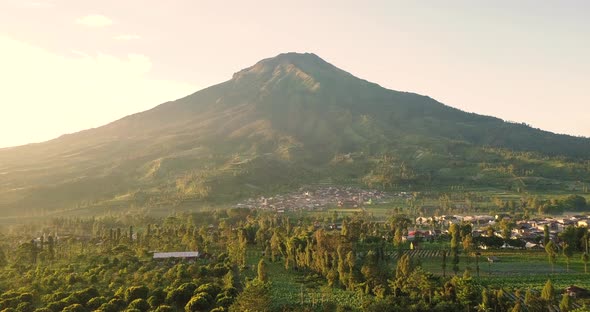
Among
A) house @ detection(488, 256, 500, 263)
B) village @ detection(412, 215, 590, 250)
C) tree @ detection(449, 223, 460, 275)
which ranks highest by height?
tree @ detection(449, 223, 460, 275)

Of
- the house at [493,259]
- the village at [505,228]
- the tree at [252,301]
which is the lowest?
the village at [505,228]

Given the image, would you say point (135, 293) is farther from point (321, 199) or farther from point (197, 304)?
point (321, 199)

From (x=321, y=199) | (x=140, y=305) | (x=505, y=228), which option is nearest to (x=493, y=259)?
(x=505, y=228)

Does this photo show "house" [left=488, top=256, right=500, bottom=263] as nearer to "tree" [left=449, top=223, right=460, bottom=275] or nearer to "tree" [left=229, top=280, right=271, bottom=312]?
"tree" [left=449, top=223, right=460, bottom=275]

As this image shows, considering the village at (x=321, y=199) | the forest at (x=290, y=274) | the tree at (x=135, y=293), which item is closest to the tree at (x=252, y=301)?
the forest at (x=290, y=274)

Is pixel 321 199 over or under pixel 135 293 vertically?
under

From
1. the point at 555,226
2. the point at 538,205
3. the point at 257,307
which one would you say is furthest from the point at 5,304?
the point at 538,205

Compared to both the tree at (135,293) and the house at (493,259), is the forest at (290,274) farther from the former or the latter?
the house at (493,259)

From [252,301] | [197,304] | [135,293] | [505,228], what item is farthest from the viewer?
[505,228]

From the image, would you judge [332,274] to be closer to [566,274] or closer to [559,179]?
[566,274]

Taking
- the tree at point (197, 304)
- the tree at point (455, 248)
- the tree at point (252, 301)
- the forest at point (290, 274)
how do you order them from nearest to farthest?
1. the tree at point (252, 301)
2. the tree at point (197, 304)
3. the forest at point (290, 274)
4. the tree at point (455, 248)

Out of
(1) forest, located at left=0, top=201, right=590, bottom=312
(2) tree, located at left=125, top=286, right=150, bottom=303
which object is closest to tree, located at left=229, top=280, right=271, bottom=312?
(1) forest, located at left=0, top=201, right=590, bottom=312
